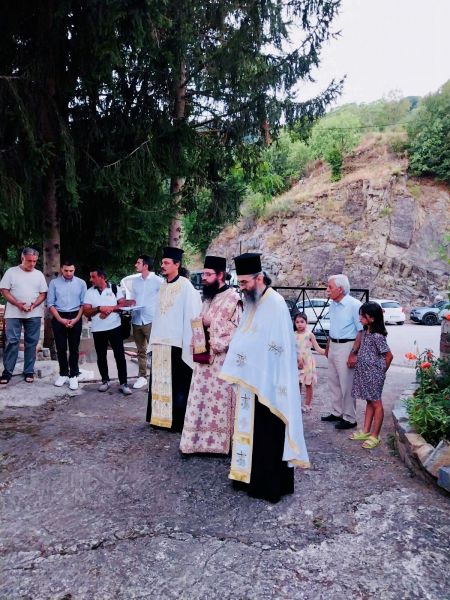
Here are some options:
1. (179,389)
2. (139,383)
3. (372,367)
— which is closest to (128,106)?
(139,383)

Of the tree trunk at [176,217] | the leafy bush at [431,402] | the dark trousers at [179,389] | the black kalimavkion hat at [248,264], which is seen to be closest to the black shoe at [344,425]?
the leafy bush at [431,402]

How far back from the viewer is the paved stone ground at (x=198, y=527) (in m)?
2.73

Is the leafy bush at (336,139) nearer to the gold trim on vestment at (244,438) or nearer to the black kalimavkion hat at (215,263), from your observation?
the black kalimavkion hat at (215,263)

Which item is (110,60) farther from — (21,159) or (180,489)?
(180,489)

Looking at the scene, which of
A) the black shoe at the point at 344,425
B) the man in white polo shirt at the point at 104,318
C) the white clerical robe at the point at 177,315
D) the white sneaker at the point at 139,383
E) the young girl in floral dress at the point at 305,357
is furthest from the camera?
the white sneaker at the point at 139,383

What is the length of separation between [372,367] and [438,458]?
125 centimetres

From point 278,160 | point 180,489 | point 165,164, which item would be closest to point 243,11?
point 165,164

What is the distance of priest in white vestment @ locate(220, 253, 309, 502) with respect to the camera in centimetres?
377

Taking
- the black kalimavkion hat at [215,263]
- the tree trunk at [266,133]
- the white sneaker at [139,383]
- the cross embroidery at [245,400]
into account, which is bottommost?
the white sneaker at [139,383]

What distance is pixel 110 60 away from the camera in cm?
717

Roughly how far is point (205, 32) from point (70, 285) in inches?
293

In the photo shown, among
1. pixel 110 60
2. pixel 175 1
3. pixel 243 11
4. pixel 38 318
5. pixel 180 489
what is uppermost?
pixel 243 11

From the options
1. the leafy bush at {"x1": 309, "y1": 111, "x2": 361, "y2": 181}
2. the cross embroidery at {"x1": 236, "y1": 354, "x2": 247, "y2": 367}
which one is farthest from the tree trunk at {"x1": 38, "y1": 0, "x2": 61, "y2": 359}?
the leafy bush at {"x1": 309, "y1": 111, "x2": 361, "y2": 181}

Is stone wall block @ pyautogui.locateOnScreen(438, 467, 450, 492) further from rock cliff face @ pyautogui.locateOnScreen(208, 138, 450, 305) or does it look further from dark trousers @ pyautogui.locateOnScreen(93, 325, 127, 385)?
rock cliff face @ pyautogui.locateOnScreen(208, 138, 450, 305)
